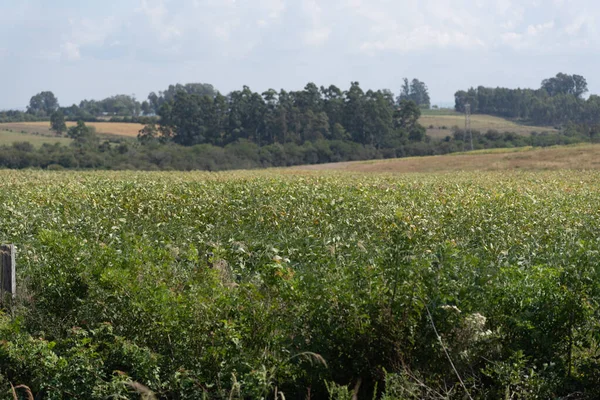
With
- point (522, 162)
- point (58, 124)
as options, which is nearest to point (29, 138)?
point (58, 124)

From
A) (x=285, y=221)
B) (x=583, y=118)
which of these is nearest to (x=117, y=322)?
(x=285, y=221)

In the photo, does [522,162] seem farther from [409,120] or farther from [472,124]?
[472,124]

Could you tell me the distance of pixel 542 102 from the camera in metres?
140

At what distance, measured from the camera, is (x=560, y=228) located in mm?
10594

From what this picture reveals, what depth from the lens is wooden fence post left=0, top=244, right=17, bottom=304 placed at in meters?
8.16

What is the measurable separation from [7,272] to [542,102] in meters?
144

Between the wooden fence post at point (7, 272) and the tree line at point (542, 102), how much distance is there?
138m

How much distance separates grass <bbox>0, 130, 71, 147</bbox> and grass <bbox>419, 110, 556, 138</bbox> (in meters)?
62.4

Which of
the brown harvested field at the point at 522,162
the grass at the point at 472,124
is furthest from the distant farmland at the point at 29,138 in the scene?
the grass at the point at 472,124

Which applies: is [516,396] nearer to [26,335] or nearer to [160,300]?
[160,300]

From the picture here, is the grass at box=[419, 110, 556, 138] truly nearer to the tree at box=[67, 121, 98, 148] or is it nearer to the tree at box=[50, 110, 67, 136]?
the tree at box=[67, 121, 98, 148]

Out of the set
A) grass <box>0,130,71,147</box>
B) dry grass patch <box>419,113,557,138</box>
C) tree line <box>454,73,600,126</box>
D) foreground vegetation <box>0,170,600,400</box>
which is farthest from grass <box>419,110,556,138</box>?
foreground vegetation <box>0,170,600,400</box>

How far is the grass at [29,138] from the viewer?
9333 centimetres

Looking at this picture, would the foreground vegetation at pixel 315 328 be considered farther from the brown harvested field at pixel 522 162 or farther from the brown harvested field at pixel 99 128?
the brown harvested field at pixel 99 128
